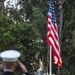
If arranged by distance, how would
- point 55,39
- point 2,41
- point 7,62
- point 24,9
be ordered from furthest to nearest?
point 24,9 < point 2,41 < point 55,39 < point 7,62

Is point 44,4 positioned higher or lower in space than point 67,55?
higher

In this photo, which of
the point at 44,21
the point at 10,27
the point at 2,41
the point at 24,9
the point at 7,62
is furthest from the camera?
the point at 24,9

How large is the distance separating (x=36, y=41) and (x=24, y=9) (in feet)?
33.2

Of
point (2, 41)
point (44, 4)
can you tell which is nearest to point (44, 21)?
point (44, 4)

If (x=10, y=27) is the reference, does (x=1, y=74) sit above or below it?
above

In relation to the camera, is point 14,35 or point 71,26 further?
point 71,26

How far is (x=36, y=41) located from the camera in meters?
26.3

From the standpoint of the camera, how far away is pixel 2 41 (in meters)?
23.4

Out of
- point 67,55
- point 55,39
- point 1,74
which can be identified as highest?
point 1,74

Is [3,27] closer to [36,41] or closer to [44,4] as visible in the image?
[36,41]

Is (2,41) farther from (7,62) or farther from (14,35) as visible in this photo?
(7,62)

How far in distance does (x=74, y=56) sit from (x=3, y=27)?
11.0 meters

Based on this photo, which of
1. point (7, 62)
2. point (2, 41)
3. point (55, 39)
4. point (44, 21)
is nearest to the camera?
point (7, 62)

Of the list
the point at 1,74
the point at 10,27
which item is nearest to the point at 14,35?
the point at 10,27
